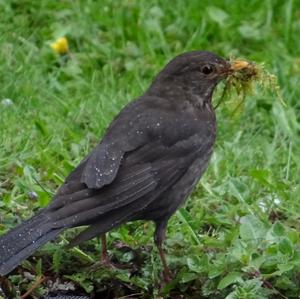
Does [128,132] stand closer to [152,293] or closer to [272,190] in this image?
[152,293]

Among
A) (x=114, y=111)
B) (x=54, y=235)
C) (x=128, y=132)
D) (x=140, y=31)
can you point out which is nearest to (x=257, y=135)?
(x=114, y=111)

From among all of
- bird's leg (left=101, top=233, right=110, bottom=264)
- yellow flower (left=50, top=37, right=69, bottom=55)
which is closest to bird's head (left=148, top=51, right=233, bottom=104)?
bird's leg (left=101, top=233, right=110, bottom=264)

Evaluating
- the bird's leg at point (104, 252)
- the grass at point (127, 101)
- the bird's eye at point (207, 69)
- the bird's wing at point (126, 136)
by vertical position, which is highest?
the bird's wing at point (126, 136)

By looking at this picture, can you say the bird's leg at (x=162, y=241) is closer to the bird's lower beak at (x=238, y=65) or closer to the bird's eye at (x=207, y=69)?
the bird's eye at (x=207, y=69)

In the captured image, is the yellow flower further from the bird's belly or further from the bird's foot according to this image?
the bird's foot

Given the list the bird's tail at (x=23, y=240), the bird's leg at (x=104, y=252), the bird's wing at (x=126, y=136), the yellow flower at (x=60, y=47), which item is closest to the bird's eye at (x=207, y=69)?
the bird's wing at (x=126, y=136)

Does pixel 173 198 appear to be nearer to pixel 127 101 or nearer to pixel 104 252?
pixel 104 252

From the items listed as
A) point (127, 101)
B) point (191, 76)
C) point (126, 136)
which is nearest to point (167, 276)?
point (126, 136)
